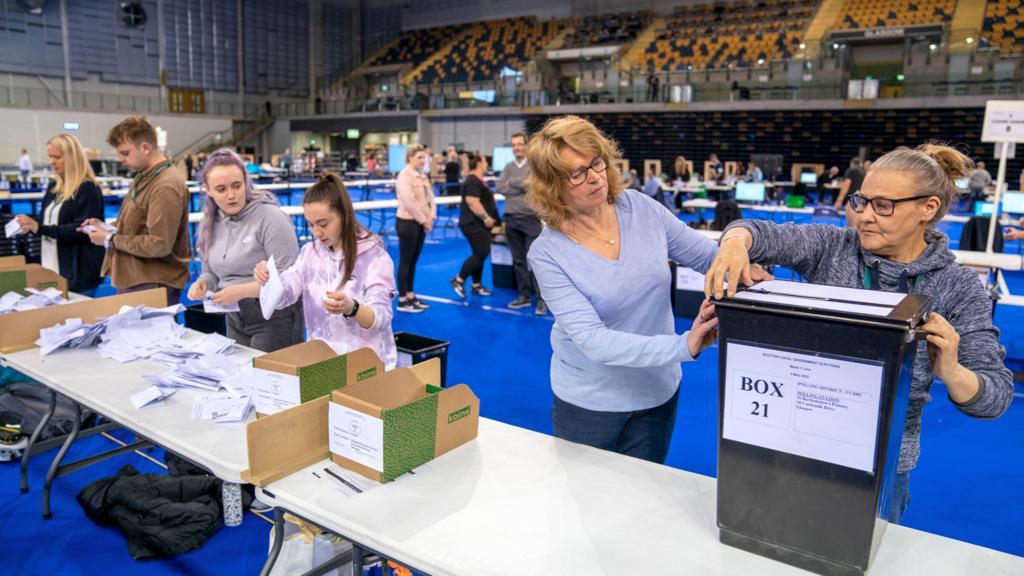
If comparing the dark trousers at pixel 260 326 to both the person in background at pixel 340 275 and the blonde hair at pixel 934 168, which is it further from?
the blonde hair at pixel 934 168

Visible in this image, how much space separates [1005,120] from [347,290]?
5.41 meters

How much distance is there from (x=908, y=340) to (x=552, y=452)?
0.98 metres

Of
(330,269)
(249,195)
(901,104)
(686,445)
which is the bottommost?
(686,445)

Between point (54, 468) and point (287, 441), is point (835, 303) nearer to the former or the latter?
point (287, 441)

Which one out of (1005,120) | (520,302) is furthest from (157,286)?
(1005,120)

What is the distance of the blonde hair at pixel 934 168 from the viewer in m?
1.28

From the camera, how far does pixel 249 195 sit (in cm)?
282

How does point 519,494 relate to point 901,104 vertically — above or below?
below

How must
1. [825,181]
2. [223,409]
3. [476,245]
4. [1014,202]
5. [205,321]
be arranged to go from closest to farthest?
[223,409] → [205,321] → [476,245] → [1014,202] → [825,181]

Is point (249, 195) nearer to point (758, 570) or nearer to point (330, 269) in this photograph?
point (330, 269)

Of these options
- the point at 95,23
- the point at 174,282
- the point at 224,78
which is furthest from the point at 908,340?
the point at 224,78

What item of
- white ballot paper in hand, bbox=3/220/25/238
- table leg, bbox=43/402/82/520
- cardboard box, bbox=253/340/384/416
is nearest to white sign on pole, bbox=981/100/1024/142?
cardboard box, bbox=253/340/384/416

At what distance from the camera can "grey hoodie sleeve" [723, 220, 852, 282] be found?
1.40m

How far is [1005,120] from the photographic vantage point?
5.36 metres
